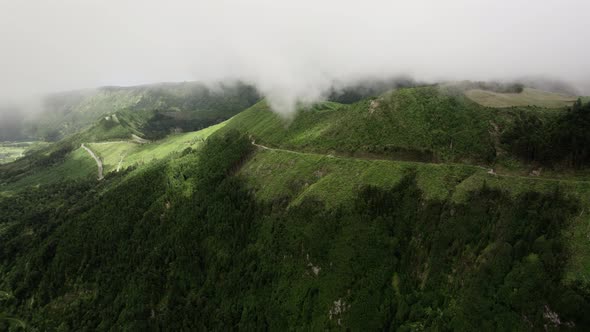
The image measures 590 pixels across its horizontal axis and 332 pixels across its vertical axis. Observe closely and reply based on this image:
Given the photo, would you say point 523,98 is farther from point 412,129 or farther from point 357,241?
point 357,241

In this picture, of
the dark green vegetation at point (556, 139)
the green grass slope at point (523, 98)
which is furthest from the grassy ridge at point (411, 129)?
the dark green vegetation at point (556, 139)

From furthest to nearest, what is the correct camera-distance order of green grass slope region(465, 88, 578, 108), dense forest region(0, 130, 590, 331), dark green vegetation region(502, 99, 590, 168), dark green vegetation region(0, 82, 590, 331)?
green grass slope region(465, 88, 578, 108), dark green vegetation region(502, 99, 590, 168), dark green vegetation region(0, 82, 590, 331), dense forest region(0, 130, 590, 331)

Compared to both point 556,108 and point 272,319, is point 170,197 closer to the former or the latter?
point 272,319

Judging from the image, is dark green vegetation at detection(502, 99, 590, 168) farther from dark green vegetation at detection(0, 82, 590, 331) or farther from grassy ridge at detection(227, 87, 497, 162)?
grassy ridge at detection(227, 87, 497, 162)

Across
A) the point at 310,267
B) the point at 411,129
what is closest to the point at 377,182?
the point at 411,129

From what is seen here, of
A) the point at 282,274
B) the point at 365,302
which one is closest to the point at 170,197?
the point at 282,274

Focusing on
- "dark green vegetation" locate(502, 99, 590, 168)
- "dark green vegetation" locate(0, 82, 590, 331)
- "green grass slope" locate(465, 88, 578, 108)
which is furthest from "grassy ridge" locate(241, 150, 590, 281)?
"green grass slope" locate(465, 88, 578, 108)
